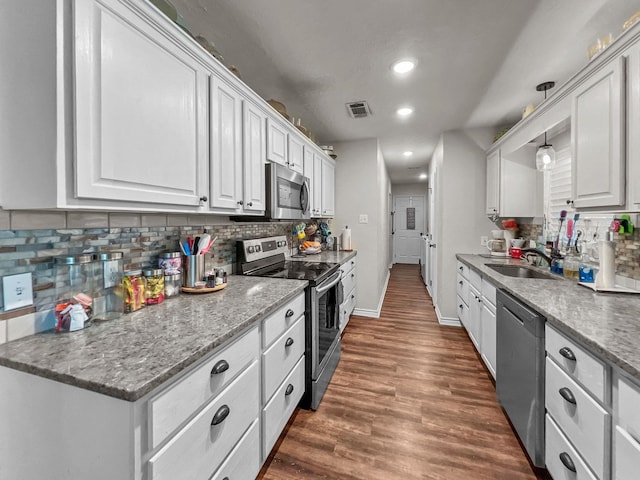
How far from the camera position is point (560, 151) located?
243 cm

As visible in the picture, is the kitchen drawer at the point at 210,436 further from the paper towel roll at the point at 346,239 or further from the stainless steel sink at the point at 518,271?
the paper towel roll at the point at 346,239

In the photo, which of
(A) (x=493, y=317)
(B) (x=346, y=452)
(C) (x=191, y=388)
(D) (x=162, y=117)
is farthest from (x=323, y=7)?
(B) (x=346, y=452)

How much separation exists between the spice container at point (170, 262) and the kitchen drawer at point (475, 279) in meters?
2.30

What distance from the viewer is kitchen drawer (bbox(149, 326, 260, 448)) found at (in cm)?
69

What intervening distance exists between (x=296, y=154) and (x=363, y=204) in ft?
4.97

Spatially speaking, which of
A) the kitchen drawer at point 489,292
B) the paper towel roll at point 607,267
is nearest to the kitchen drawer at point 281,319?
the kitchen drawer at point 489,292

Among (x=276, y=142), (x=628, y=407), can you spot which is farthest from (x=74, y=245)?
(x=628, y=407)

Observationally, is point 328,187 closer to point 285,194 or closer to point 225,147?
point 285,194

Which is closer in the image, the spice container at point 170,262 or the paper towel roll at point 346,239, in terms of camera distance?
the spice container at point 170,262

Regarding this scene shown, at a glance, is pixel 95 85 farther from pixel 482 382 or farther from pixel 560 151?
pixel 560 151

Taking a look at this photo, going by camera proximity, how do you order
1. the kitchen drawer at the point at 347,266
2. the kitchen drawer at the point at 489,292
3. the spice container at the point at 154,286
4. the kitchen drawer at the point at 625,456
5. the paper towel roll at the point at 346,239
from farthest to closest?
the paper towel roll at the point at 346,239, the kitchen drawer at the point at 347,266, the kitchen drawer at the point at 489,292, the spice container at the point at 154,286, the kitchen drawer at the point at 625,456

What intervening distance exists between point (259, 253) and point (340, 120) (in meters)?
1.79

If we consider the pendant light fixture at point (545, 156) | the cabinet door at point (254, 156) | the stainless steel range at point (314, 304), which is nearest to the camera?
the cabinet door at point (254, 156)

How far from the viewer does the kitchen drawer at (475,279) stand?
7.75 feet
